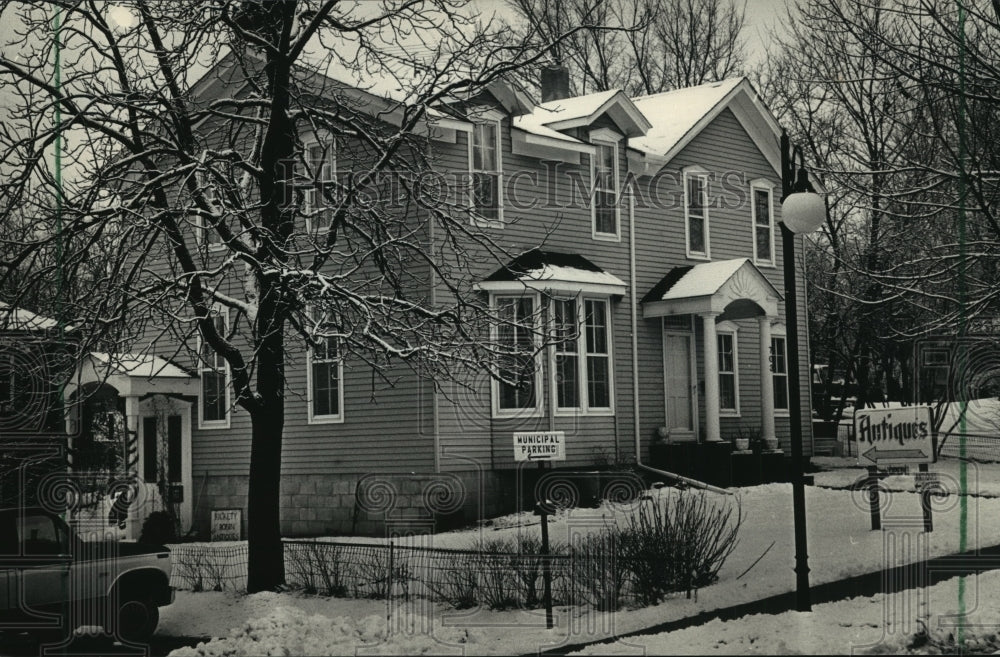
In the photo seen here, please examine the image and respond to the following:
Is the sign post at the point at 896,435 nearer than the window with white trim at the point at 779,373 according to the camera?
Yes

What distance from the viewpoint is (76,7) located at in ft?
45.8

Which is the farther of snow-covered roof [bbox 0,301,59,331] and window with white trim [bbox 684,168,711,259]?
window with white trim [bbox 684,168,711,259]

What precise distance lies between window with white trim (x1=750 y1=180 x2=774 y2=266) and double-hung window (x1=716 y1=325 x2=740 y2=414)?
2082mm

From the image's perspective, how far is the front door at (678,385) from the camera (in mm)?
25000

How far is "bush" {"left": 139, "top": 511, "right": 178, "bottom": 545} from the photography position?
22.2 m

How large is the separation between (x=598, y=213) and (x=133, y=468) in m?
10.5

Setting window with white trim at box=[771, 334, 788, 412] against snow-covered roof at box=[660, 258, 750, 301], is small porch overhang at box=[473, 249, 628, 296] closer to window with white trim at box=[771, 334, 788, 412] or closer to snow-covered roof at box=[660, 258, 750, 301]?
snow-covered roof at box=[660, 258, 750, 301]

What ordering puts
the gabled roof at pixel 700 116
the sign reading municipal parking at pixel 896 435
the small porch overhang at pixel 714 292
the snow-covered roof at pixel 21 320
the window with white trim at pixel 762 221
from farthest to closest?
the window with white trim at pixel 762 221 → the gabled roof at pixel 700 116 → the small porch overhang at pixel 714 292 → the snow-covered roof at pixel 21 320 → the sign reading municipal parking at pixel 896 435

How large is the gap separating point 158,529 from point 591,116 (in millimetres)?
11492

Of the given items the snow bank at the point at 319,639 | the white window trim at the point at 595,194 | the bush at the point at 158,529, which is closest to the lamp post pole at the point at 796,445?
the snow bank at the point at 319,639

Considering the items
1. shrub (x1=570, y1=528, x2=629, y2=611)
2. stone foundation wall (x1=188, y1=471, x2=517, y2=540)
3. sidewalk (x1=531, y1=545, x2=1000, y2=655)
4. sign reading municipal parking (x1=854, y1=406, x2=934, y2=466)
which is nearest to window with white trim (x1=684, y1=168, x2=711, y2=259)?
stone foundation wall (x1=188, y1=471, x2=517, y2=540)

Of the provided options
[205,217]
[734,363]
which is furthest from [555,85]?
[205,217]

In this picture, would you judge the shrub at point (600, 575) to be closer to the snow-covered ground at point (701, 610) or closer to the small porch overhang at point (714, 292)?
the snow-covered ground at point (701, 610)

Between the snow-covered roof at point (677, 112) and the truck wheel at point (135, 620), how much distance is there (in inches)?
611
